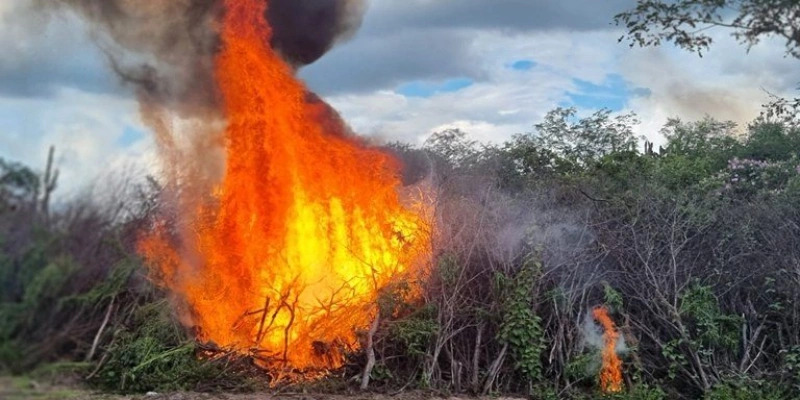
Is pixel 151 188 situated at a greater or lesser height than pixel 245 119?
lesser

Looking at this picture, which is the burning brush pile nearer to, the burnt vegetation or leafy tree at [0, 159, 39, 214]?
the burnt vegetation

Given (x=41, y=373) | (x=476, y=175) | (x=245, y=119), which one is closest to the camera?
(x=41, y=373)

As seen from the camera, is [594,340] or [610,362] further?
[594,340]

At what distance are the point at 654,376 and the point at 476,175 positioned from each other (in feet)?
13.8

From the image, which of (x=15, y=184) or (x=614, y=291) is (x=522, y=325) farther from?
(x=15, y=184)

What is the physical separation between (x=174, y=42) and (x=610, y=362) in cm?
775

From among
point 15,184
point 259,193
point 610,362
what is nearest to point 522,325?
point 610,362

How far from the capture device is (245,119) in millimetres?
11539

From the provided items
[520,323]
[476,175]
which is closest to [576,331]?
[520,323]

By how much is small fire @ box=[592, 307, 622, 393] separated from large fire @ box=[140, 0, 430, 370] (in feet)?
8.97

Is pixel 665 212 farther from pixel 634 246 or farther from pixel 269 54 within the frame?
pixel 269 54

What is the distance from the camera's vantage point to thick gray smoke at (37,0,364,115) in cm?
1144

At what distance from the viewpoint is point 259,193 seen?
37.4 ft

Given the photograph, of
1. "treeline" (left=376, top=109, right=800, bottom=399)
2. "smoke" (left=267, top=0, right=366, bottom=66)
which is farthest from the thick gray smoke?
"treeline" (left=376, top=109, right=800, bottom=399)
